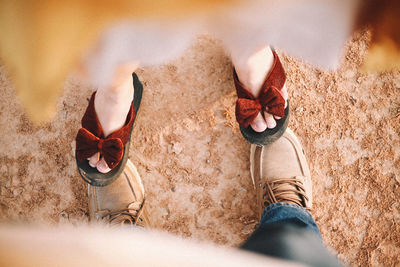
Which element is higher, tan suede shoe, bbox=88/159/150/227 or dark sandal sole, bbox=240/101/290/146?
dark sandal sole, bbox=240/101/290/146

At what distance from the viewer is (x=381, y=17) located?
0.85m

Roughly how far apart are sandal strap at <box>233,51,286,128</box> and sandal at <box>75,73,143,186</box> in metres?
0.31

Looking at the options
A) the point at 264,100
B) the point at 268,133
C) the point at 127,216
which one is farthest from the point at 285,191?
the point at 127,216

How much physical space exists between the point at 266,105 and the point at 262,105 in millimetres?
11

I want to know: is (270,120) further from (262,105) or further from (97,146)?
(97,146)

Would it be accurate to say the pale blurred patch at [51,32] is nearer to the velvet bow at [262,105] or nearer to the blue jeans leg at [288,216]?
the velvet bow at [262,105]

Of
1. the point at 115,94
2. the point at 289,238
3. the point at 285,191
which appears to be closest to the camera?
the point at 289,238

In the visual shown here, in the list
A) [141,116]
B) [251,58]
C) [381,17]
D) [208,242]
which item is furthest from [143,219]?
[381,17]

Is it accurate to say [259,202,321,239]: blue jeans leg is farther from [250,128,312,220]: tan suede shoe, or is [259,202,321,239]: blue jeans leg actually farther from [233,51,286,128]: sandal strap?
[233,51,286,128]: sandal strap

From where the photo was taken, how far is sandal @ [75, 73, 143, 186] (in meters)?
0.72

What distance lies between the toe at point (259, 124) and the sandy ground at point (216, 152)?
0.43ft

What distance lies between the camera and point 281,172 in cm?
88

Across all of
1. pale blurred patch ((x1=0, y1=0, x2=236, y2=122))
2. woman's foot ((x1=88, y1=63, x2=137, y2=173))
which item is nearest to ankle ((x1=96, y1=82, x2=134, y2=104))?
woman's foot ((x1=88, y1=63, x2=137, y2=173))

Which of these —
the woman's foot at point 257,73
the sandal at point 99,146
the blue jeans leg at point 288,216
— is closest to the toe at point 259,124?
the woman's foot at point 257,73
